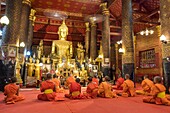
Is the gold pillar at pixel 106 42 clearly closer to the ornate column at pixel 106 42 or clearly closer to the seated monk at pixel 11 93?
the ornate column at pixel 106 42

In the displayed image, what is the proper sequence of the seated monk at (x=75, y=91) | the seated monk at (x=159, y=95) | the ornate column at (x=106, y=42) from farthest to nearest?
the ornate column at (x=106, y=42) → the seated monk at (x=75, y=91) → the seated monk at (x=159, y=95)

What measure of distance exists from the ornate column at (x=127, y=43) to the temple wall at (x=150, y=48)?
5878 mm

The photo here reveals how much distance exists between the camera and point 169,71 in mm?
6273

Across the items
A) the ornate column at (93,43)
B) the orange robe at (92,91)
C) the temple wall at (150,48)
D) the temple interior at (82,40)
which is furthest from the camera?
the ornate column at (93,43)

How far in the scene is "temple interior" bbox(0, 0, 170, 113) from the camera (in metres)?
7.31

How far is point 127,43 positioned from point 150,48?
22.4 feet

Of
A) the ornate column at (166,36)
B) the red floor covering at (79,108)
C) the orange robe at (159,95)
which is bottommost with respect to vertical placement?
the red floor covering at (79,108)

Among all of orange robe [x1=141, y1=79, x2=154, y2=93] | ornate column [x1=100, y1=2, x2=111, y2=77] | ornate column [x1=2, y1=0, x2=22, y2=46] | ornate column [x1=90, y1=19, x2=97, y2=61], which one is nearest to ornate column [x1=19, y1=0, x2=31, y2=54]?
ornate column [x1=2, y1=0, x2=22, y2=46]

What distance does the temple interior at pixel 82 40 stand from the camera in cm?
731

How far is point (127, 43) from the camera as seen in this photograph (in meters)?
9.20

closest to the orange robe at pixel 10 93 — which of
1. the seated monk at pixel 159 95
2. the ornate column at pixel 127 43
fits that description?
the seated monk at pixel 159 95

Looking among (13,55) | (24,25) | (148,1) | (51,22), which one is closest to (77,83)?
(13,55)

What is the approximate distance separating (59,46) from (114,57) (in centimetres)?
833

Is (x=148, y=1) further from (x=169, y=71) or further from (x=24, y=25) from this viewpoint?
(x=24, y=25)
